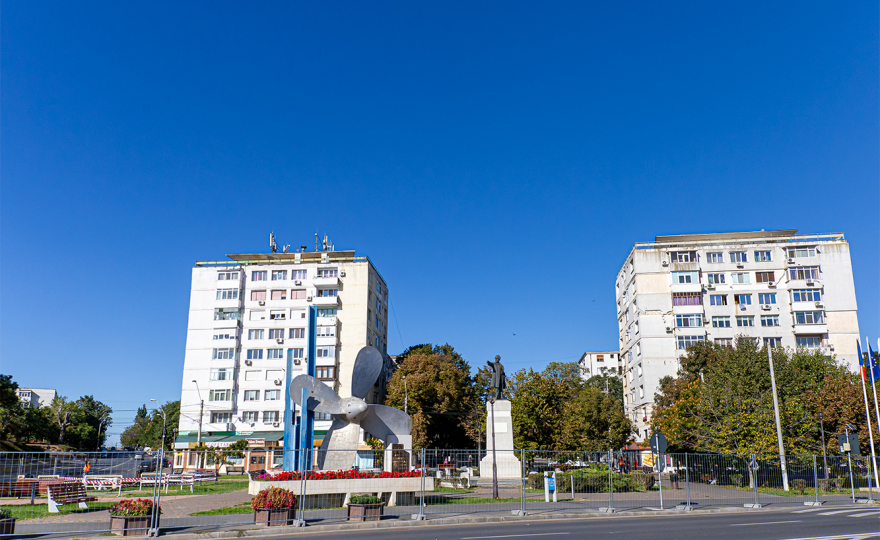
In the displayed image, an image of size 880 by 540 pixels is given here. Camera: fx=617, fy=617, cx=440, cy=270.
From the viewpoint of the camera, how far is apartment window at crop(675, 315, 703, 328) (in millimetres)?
62094

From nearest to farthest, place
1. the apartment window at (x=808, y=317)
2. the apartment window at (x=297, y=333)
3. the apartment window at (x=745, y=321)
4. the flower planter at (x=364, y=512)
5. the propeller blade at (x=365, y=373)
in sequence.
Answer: the flower planter at (x=364, y=512)
the propeller blade at (x=365, y=373)
the apartment window at (x=808, y=317)
the apartment window at (x=745, y=321)
the apartment window at (x=297, y=333)

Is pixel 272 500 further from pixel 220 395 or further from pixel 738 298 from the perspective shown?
pixel 738 298

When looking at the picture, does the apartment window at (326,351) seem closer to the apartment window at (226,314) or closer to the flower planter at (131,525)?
the apartment window at (226,314)

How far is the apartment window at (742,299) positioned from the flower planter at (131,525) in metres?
60.1

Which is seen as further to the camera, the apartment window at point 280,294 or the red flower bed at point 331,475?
the apartment window at point 280,294

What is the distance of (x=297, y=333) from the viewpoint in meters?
62.8

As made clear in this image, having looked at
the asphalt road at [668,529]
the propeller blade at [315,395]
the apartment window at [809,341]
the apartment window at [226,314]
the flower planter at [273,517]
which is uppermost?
the apartment window at [226,314]

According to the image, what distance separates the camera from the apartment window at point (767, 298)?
62.2 metres

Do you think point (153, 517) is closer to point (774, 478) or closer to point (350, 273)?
point (774, 478)

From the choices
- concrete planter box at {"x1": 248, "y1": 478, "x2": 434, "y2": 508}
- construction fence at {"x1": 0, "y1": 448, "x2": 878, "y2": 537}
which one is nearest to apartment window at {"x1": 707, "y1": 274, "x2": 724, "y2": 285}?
construction fence at {"x1": 0, "y1": 448, "x2": 878, "y2": 537}

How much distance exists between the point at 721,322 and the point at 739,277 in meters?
5.20

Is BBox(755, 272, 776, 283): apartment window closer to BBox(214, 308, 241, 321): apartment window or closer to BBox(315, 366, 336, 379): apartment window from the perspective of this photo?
BBox(315, 366, 336, 379): apartment window

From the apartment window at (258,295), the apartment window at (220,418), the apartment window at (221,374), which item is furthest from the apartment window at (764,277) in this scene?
the apartment window at (220,418)

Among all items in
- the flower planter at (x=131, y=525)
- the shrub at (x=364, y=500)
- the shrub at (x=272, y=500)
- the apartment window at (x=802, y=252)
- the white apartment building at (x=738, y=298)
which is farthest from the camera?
the apartment window at (x=802, y=252)
